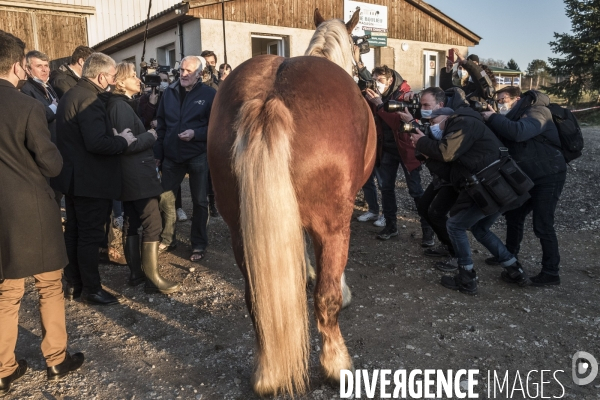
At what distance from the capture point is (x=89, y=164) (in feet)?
11.8

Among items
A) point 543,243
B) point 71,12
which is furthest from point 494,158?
point 71,12

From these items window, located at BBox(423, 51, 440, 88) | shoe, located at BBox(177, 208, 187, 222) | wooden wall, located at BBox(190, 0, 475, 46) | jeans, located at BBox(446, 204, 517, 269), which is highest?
wooden wall, located at BBox(190, 0, 475, 46)

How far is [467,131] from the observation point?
362cm

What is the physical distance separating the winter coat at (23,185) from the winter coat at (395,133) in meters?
3.45

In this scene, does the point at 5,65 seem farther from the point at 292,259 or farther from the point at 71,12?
the point at 71,12

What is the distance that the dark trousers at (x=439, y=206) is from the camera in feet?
14.4

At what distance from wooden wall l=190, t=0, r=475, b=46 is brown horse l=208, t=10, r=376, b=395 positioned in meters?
10.4

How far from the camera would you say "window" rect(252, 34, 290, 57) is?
13.7 m

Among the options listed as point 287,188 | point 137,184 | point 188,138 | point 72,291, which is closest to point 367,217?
point 188,138

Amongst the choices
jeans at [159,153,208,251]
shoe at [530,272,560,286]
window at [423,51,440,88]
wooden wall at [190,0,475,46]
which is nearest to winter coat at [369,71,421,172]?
shoe at [530,272,560,286]

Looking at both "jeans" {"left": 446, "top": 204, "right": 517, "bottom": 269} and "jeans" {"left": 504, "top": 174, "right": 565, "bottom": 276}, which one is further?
"jeans" {"left": 504, "top": 174, "right": 565, "bottom": 276}

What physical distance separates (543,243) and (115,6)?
→ 1763cm

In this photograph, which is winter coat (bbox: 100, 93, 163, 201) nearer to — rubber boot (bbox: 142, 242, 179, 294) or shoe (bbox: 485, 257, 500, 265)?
rubber boot (bbox: 142, 242, 179, 294)

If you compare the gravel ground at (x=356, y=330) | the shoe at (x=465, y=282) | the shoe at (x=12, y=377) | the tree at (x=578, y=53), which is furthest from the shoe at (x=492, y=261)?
the tree at (x=578, y=53)
